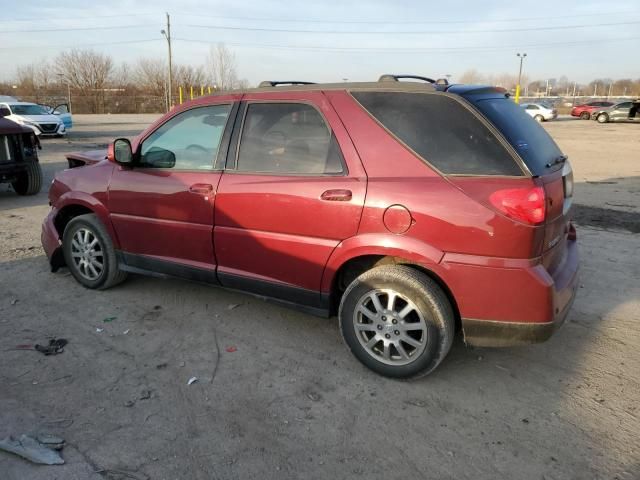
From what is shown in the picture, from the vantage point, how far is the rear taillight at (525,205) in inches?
109

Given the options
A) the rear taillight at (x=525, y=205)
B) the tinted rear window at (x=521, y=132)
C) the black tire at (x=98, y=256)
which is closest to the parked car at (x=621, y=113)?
the tinted rear window at (x=521, y=132)

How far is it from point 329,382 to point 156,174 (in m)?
2.18

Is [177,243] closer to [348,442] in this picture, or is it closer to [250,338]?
[250,338]

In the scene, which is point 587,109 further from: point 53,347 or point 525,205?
point 53,347

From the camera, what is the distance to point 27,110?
68.8 ft

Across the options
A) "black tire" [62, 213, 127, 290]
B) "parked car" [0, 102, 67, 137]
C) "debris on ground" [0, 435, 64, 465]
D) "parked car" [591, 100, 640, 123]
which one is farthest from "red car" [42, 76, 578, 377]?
"parked car" [591, 100, 640, 123]

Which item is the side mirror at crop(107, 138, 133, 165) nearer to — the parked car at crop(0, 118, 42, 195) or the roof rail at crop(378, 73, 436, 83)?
the roof rail at crop(378, 73, 436, 83)

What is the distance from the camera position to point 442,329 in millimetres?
3055

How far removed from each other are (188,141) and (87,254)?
1.55m

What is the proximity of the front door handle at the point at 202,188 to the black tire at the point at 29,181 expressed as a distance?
6.46m

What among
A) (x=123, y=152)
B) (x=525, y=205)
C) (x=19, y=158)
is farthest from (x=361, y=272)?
(x=19, y=158)

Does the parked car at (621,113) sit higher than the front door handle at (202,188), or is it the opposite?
the parked car at (621,113)

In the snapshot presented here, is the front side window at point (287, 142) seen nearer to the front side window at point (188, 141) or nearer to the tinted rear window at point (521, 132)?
the front side window at point (188, 141)

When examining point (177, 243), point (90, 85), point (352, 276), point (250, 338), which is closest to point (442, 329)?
point (352, 276)
